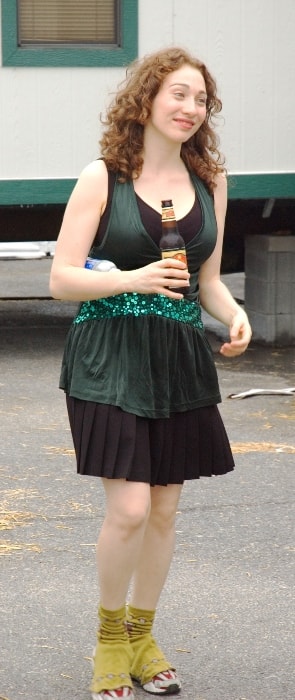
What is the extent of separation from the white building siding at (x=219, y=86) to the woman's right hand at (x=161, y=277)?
22.4 ft

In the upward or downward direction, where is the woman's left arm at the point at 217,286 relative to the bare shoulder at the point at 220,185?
downward

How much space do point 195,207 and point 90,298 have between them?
46 centimetres

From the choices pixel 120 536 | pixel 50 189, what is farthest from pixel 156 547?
pixel 50 189

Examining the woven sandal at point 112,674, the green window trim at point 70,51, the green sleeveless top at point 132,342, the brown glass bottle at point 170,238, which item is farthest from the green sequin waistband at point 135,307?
the green window trim at point 70,51

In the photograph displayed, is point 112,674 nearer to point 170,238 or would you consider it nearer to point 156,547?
point 156,547

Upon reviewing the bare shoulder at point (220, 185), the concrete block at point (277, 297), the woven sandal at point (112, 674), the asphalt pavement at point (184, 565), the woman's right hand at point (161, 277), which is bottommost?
the concrete block at point (277, 297)

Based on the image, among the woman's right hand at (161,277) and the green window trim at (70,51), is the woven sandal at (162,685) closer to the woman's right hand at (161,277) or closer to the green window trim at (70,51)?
the woman's right hand at (161,277)

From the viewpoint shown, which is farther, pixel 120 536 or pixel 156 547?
pixel 156 547

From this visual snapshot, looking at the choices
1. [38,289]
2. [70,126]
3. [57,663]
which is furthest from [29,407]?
[38,289]

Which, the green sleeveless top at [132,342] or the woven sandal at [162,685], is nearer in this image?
the green sleeveless top at [132,342]

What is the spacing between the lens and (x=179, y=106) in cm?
396

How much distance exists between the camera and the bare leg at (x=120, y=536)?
154 inches

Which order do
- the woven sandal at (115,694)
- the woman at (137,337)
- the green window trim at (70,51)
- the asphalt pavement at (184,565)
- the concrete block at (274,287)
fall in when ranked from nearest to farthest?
the woman at (137,337) < the woven sandal at (115,694) < the asphalt pavement at (184,565) < the green window trim at (70,51) < the concrete block at (274,287)

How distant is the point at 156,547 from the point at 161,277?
3.08 ft
